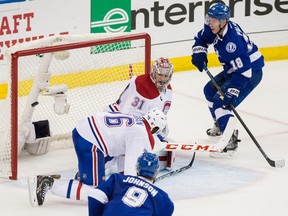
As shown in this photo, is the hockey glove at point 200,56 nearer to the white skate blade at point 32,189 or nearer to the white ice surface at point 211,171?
the white ice surface at point 211,171

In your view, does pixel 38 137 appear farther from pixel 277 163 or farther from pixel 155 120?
pixel 277 163

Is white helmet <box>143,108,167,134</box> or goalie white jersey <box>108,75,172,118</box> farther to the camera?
Result: goalie white jersey <box>108,75,172,118</box>

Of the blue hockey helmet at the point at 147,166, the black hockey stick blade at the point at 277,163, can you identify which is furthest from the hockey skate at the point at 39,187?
the black hockey stick blade at the point at 277,163

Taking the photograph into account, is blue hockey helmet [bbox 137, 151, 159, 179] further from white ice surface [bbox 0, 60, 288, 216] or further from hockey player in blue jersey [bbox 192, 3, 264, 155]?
hockey player in blue jersey [bbox 192, 3, 264, 155]

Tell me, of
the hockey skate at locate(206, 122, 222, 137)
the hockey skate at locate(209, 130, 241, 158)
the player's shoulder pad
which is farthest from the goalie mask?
the hockey skate at locate(206, 122, 222, 137)

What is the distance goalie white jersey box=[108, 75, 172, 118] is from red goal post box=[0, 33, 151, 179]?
17.5 inches

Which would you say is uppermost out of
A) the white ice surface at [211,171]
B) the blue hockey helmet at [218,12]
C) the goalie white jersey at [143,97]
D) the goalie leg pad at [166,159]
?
the blue hockey helmet at [218,12]

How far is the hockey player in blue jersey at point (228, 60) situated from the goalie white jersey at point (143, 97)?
0.56 metres

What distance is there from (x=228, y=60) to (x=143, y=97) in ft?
2.63

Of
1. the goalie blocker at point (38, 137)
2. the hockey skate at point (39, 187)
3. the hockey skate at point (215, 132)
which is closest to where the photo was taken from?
the hockey skate at point (39, 187)

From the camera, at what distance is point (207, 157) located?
24.8 ft

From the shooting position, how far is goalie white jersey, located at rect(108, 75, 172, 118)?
6.91 m

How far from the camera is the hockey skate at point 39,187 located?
6.38 meters

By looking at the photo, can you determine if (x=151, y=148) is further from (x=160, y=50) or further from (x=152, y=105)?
(x=160, y=50)
